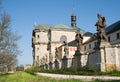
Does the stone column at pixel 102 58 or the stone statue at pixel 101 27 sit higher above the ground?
the stone statue at pixel 101 27

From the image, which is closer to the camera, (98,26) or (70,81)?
(70,81)

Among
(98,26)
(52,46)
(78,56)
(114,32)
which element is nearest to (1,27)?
(78,56)

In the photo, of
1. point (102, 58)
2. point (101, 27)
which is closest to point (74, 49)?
point (101, 27)

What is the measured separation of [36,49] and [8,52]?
61846 millimetres

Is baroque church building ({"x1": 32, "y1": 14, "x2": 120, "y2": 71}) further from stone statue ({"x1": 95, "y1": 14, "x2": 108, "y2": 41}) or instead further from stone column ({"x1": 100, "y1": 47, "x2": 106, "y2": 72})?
stone statue ({"x1": 95, "y1": 14, "x2": 108, "y2": 41})

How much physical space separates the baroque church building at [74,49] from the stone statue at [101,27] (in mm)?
1027

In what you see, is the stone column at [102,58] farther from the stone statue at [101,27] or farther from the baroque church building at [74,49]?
the stone statue at [101,27]

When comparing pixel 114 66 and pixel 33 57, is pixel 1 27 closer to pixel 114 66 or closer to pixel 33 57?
pixel 114 66

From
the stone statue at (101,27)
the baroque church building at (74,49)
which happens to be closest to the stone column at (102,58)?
the baroque church building at (74,49)

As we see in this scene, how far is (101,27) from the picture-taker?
26656 mm

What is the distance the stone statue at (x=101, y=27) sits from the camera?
26.3 m

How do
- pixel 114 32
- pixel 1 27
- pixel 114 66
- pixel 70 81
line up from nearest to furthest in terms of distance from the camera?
pixel 70 81 < pixel 114 66 < pixel 1 27 < pixel 114 32

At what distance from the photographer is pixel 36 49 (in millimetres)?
96812

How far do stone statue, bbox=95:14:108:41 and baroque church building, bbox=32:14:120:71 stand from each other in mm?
1027
